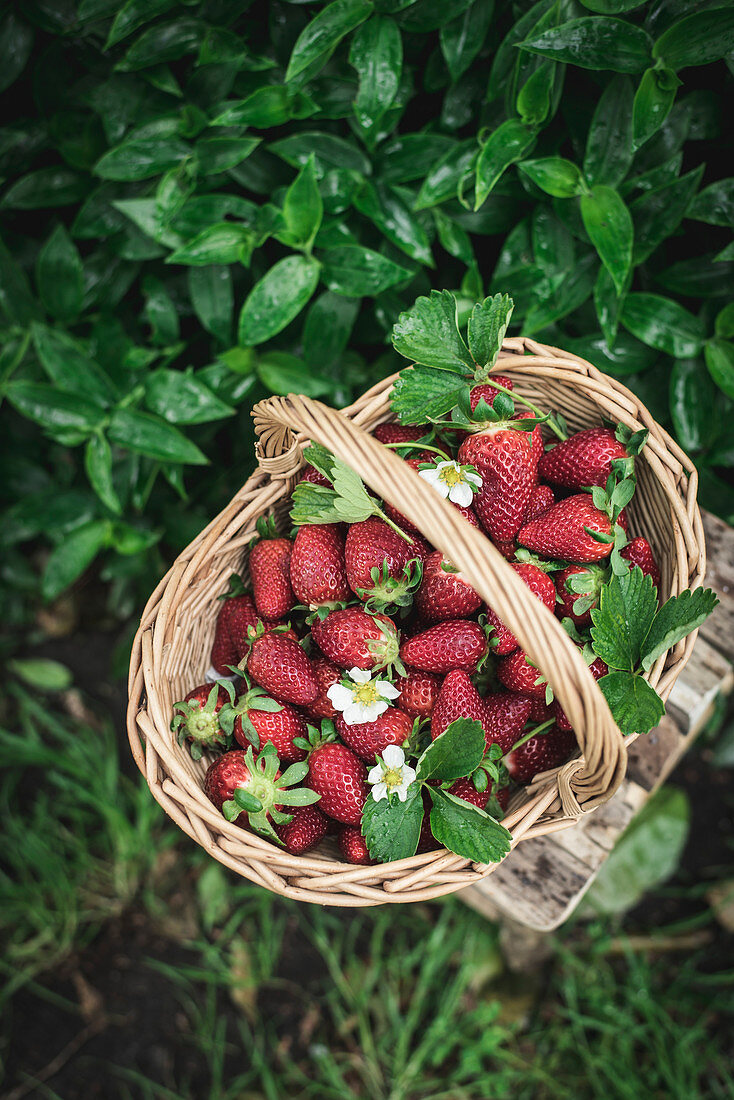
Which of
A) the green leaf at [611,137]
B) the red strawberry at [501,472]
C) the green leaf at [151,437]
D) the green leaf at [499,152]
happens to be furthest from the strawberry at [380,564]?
the green leaf at [611,137]

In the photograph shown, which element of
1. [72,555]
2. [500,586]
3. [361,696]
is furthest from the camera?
[72,555]

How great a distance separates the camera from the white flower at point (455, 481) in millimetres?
942

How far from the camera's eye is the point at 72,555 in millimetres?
1479

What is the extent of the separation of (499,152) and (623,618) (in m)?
0.69

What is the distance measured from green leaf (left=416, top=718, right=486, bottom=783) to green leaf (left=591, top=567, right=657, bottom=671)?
191 mm

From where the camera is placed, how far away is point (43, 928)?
5.67 ft

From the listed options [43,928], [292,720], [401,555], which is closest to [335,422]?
[401,555]

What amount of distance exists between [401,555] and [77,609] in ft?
4.49

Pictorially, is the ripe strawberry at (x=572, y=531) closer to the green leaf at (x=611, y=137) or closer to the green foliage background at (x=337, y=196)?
the green foliage background at (x=337, y=196)

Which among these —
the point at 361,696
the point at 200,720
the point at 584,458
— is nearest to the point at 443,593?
the point at 361,696

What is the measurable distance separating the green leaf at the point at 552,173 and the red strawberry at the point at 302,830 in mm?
960

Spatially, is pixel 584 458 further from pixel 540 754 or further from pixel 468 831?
pixel 468 831

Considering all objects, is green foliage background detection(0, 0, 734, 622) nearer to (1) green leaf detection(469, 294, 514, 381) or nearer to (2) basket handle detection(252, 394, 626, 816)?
(1) green leaf detection(469, 294, 514, 381)

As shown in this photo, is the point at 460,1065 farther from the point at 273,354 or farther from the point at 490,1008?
the point at 273,354
